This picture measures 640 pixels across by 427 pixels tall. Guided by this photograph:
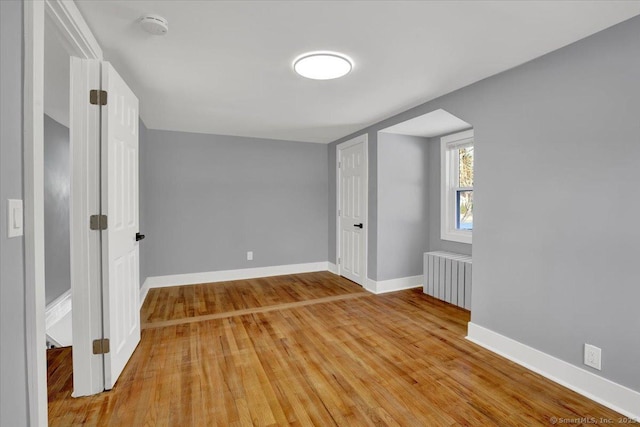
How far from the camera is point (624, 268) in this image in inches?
68.4

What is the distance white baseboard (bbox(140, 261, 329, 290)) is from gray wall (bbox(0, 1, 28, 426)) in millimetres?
3034

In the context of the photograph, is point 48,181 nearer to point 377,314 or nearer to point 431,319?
point 377,314

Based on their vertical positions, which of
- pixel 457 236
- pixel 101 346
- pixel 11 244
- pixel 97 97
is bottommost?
pixel 101 346

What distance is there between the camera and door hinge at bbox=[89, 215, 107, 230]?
1.83 m

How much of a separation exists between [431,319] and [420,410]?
1.46m

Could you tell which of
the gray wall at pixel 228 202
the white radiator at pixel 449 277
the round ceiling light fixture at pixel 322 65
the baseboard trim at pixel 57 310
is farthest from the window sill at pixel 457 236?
the baseboard trim at pixel 57 310

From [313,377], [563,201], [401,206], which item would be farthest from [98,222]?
[401,206]

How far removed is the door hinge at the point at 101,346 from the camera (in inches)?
73.9

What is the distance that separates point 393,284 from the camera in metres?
4.05

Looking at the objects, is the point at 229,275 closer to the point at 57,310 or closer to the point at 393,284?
the point at 57,310

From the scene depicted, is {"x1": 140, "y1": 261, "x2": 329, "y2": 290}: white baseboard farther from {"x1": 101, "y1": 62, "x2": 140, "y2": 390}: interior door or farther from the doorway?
the doorway

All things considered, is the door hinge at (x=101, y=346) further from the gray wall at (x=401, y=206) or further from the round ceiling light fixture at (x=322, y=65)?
the gray wall at (x=401, y=206)

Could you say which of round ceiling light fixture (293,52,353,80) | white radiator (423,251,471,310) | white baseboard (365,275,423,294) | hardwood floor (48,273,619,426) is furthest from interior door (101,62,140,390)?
white radiator (423,251,471,310)

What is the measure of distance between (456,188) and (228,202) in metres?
3.32
